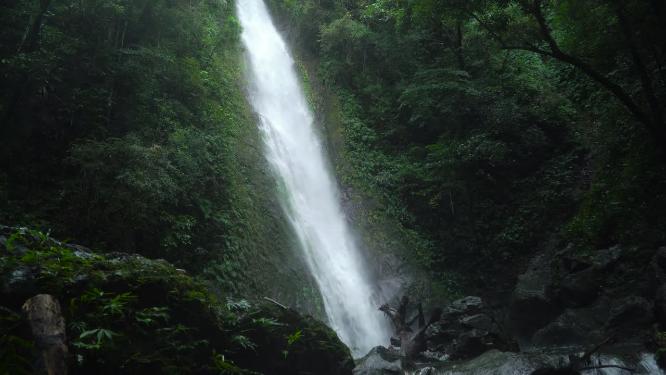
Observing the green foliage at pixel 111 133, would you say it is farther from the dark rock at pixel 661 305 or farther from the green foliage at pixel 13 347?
the dark rock at pixel 661 305

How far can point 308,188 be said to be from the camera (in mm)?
14828

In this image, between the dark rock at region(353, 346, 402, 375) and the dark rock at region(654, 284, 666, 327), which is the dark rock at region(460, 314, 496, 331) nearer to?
the dark rock at region(353, 346, 402, 375)

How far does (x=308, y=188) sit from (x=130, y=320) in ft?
35.7

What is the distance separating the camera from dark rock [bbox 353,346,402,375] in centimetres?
657

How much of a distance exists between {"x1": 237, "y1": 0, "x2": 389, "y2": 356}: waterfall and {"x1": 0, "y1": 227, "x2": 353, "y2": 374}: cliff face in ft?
17.1

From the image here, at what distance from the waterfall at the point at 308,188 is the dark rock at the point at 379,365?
3.13 metres

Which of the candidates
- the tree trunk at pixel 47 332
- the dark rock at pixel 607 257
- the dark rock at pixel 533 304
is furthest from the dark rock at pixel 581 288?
the tree trunk at pixel 47 332

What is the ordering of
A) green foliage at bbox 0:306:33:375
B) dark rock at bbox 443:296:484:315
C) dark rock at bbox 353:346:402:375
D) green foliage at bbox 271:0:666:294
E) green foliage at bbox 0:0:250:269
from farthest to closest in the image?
green foliage at bbox 271:0:666:294, dark rock at bbox 443:296:484:315, green foliage at bbox 0:0:250:269, dark rock at bbox 353:346:402:375, green foliage at bbox 0:306:33:375

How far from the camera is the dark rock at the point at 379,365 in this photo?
6574 mm

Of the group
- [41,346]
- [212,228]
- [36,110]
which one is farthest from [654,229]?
[36,110]

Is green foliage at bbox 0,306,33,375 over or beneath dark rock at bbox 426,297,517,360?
over

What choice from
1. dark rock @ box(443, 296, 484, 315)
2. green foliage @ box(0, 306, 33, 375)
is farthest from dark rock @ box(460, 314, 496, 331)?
green foliage @ box(0, 306, 33, 375)

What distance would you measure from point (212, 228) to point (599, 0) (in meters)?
9.07

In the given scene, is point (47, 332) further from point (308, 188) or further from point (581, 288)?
point (308, 188)
